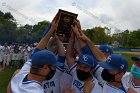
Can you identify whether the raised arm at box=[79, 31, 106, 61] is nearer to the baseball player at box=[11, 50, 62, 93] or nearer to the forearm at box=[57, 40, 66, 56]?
the forearm at box=[57, 40, 66, 56]

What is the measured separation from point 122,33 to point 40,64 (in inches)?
4695

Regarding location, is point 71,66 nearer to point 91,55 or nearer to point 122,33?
point 91,55

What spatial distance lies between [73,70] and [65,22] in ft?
2.26

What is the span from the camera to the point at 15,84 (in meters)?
4.17

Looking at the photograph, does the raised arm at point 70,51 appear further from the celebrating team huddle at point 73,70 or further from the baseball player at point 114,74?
the baseball player at point 114,74

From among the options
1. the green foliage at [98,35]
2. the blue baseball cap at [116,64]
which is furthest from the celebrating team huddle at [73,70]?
the green foliage at [98,35]

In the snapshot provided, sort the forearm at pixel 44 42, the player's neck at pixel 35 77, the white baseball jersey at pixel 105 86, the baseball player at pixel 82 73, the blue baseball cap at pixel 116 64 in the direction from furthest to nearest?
the forearm at pixel 44 42 < the baseball player at pixel 82 73 < the blue baseball cap at pixel 116 64 < the white baseball jersey at pixel 105 86 < the player's neck at pixel 35 77

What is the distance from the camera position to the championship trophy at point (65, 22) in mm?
5332

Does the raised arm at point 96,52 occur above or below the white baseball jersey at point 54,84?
above

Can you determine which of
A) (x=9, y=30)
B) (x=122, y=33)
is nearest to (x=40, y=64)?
(x=9, y=30)

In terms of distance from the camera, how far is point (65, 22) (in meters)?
5.41

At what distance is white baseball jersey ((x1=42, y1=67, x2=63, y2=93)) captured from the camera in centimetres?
505

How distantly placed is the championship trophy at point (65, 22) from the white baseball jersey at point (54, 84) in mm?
546

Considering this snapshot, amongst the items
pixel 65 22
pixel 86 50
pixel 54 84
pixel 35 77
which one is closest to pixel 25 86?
pixel 35 77
